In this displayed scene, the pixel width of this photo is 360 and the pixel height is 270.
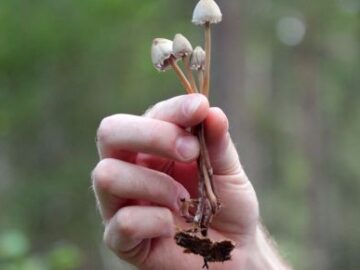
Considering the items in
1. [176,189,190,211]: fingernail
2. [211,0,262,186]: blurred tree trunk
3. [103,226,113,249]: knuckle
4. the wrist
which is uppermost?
[176,189,190,211]: fingernail

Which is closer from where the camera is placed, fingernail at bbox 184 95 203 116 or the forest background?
fingernail at bbox 184 95 203 116

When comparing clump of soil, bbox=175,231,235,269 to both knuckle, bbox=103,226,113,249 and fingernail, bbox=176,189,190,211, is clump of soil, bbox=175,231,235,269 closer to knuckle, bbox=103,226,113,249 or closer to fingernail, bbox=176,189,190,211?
fingernail, bbox=176,189,190,211

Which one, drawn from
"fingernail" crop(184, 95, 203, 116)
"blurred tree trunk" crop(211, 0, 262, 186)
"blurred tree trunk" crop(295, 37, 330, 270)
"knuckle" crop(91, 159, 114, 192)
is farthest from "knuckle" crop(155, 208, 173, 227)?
"blurred tree trunk" crop(295, 37, 330, 270)

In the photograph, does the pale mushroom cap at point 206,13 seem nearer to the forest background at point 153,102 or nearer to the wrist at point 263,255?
the wrist at point 263,255

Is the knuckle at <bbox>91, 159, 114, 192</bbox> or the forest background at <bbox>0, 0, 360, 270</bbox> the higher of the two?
the knuckle at <bbox>91, 159, 114, 192</bbox>

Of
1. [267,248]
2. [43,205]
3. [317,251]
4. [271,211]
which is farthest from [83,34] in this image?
[271,211]

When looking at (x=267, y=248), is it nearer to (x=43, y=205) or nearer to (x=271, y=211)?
(x=43, y=205)

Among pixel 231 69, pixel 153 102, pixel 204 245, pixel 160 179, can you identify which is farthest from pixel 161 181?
pixel 153 102

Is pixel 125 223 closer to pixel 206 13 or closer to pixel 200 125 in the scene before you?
pixel 200 125
